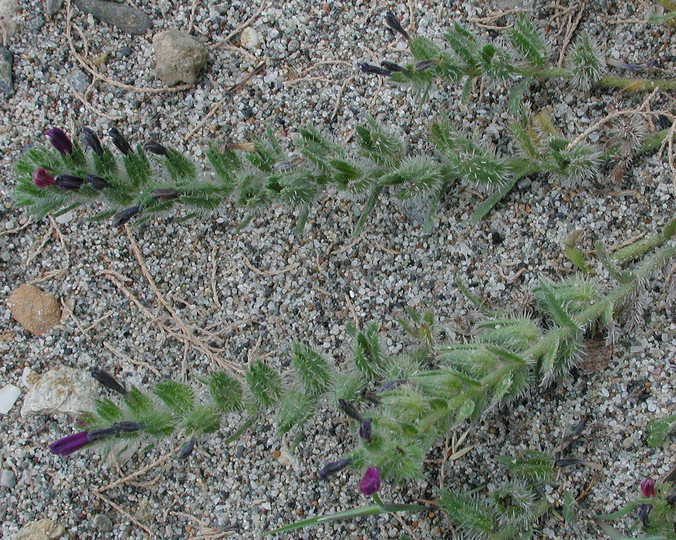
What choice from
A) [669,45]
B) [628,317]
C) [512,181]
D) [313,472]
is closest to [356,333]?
[313,472]

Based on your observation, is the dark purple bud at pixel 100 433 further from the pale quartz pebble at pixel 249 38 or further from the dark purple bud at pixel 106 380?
the pale quartz pebble at pixel 249 38

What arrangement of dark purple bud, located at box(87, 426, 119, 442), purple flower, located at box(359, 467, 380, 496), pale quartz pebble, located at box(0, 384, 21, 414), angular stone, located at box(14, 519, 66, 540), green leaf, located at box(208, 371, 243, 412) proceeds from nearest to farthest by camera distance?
purple flower, located at box(359, 467, 380, 496)
dark purple bud, located at box(87, 426, 119, 442)
green leaf, located at box(208, 371, 243, 412)
angular stone, located at box(14, 519, 66, 540)
pale quartz pebble, located at box(0, 384, 21, 414)

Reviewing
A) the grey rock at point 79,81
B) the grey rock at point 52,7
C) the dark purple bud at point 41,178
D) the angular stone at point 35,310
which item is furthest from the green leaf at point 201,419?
the grey rock at point 52,7

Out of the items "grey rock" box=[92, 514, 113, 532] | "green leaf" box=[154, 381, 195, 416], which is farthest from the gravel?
"green leaf" box=[154, 381, 195, 416]

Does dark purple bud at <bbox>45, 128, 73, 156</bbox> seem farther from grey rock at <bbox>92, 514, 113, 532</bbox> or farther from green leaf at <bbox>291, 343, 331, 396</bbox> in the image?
grey rock at <bbox>92, 514, 113, 532</bbox>

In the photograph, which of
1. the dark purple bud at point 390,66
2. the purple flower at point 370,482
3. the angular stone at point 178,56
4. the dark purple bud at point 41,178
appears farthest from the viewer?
the angular stone at point 178,56

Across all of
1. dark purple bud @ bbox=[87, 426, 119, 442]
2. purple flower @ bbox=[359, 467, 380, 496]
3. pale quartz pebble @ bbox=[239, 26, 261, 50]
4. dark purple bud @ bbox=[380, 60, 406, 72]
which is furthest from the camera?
A: pale quartz pebble @ bbox=[239, 26, 261, 50]

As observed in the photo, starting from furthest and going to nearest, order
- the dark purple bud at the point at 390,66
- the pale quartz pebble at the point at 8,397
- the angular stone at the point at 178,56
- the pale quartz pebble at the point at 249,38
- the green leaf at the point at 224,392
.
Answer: the pale quartz pebble at the point at 249,38 < the angular stone at the point at 178,56 < the pale quartz pebble at the point at 8,397 < the dark purple bud at the point at 390,66 < the green leaf at the point at 224,392

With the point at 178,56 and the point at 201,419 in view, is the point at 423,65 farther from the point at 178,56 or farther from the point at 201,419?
the point at 201,419
